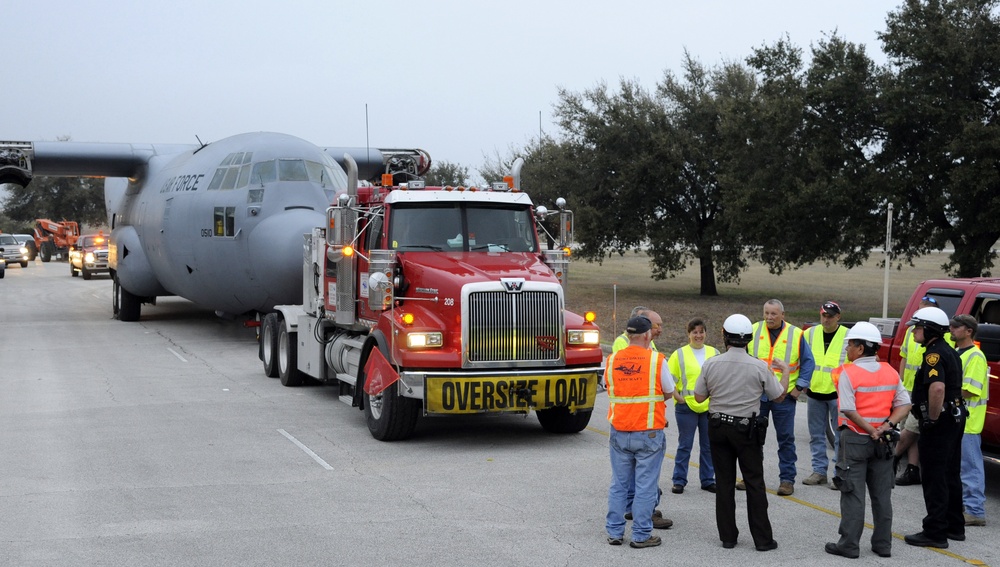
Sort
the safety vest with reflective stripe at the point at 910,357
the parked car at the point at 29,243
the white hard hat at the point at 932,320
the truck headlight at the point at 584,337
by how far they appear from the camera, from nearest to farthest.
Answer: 1. the white hard hat at the point at 932,320
2. the safety vest with reflective stripe at the point at 910,357
3. the truck headlight at the point at 584,337
4. the parked car at the point at 29,243

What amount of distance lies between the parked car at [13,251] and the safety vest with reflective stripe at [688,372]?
190ft

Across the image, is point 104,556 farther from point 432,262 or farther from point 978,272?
point 978,272

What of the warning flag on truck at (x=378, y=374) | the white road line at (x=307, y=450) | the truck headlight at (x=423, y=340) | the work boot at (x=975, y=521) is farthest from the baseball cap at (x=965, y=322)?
the white road line at (x=307, y=450)

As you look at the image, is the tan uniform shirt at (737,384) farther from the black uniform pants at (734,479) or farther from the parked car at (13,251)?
the parked car at (13,251)

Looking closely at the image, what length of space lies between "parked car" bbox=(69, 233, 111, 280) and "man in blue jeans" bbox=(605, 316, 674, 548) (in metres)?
43.8

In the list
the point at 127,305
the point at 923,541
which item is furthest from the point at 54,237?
the point at 923,541

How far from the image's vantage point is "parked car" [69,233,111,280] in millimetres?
48062

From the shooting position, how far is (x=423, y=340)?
1160 centimetres

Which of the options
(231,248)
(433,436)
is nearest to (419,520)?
(433,436)

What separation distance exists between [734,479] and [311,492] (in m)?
3.88

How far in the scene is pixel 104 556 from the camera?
25.3 feet

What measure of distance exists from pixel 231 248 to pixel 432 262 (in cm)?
940

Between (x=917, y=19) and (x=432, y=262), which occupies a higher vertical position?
(x=917, y=19)

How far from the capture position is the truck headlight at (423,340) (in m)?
11.6
